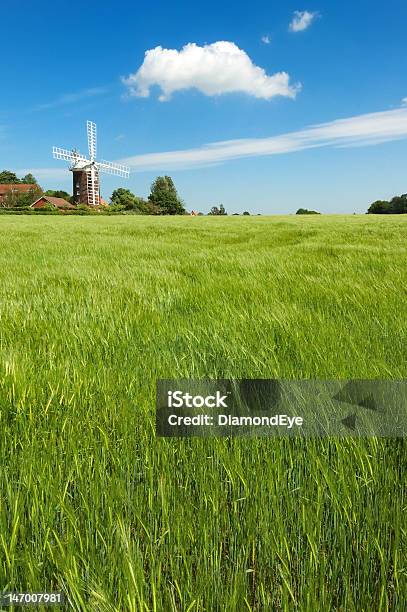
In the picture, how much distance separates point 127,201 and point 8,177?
43785 mm

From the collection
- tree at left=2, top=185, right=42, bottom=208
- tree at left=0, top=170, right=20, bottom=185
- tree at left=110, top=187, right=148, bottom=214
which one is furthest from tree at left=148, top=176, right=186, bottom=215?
tree at left=0, top=170, right=20, bottom=185

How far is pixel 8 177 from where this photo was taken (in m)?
109

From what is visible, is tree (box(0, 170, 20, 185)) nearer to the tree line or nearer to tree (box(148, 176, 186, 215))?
tree (box(148, 176, 186, 215))

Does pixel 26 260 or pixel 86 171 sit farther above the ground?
pixel 86 171

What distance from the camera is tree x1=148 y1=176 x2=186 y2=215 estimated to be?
90562 mm

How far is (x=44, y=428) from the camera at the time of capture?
1.56m

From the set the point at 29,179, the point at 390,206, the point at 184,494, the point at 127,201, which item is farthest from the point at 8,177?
the point at 184,494

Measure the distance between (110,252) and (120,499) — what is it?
26.1ft

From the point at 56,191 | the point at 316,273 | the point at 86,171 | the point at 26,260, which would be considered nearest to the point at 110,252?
the point at 26,260

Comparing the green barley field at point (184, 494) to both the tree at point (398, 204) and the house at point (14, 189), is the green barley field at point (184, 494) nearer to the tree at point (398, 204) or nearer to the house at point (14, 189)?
the tree at point (398, 204)

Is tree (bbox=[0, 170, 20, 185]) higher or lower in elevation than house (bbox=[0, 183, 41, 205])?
higher

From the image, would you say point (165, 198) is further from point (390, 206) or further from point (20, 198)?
point (390, 206)

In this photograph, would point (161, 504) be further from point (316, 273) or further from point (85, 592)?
point (316, 273)

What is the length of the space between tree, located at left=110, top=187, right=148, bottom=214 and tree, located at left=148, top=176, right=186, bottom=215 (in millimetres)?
3263
